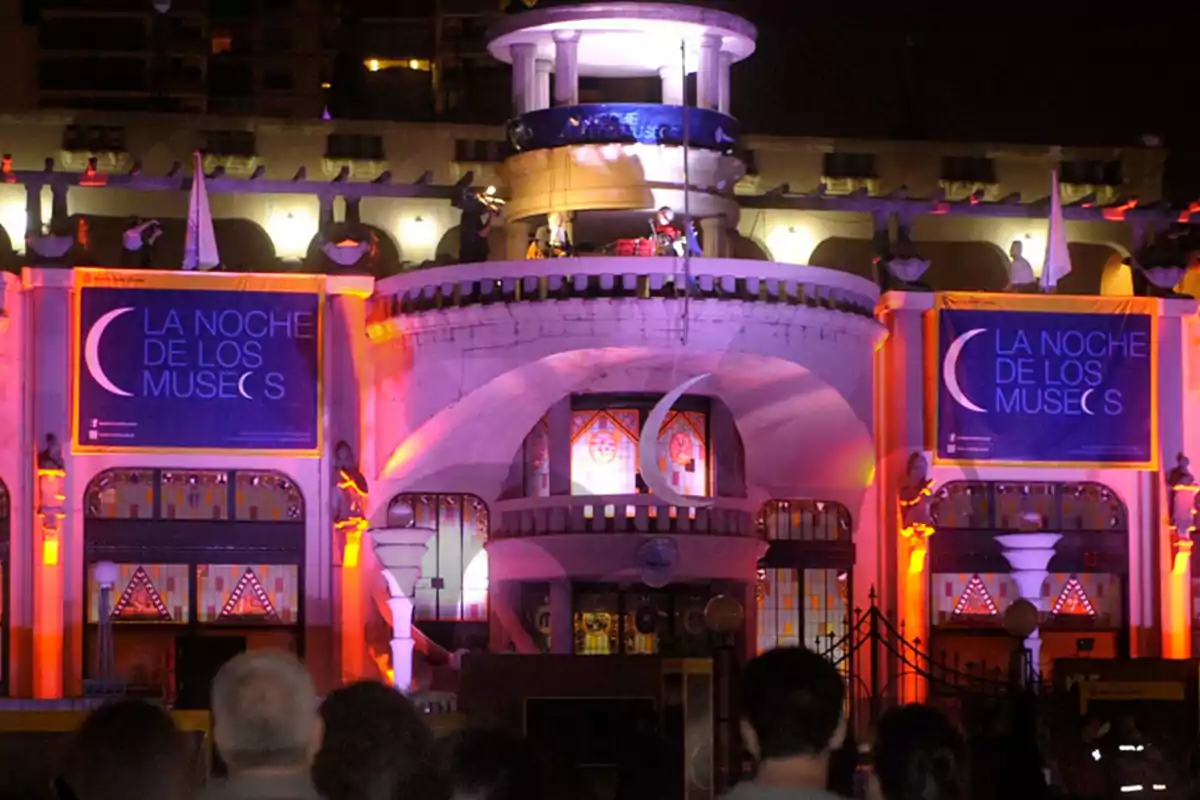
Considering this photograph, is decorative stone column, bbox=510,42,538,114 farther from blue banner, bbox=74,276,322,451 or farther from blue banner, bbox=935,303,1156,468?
blue banner, bbox=935,303,1156,468

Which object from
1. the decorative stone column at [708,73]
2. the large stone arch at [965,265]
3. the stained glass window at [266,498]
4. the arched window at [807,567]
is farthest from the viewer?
the large stone arch at [965,265]

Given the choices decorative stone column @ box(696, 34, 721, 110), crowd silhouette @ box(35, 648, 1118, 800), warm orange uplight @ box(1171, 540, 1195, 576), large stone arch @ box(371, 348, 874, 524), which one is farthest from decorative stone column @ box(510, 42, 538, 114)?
crowd silhouette @ box(35, 648, 1118, 800)

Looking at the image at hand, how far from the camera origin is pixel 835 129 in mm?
58219

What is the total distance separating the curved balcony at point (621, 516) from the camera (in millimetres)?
46562

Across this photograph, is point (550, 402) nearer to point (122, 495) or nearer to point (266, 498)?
point (266, 498)

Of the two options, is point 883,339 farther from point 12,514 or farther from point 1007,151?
point 12,514

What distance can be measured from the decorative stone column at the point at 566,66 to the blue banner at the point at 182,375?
734 cm

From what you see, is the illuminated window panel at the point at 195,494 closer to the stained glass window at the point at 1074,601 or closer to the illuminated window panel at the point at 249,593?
the illuminated window panel at the point at 249,593

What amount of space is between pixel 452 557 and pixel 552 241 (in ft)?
22.7

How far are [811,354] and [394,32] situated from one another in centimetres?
3823

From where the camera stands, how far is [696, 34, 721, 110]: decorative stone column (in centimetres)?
4900

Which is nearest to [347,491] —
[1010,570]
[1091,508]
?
[1010,570]

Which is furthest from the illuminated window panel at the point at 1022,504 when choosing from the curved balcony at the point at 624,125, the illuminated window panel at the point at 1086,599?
the curved balcony at the point at 624,125

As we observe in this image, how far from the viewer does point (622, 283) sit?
46.0 m
